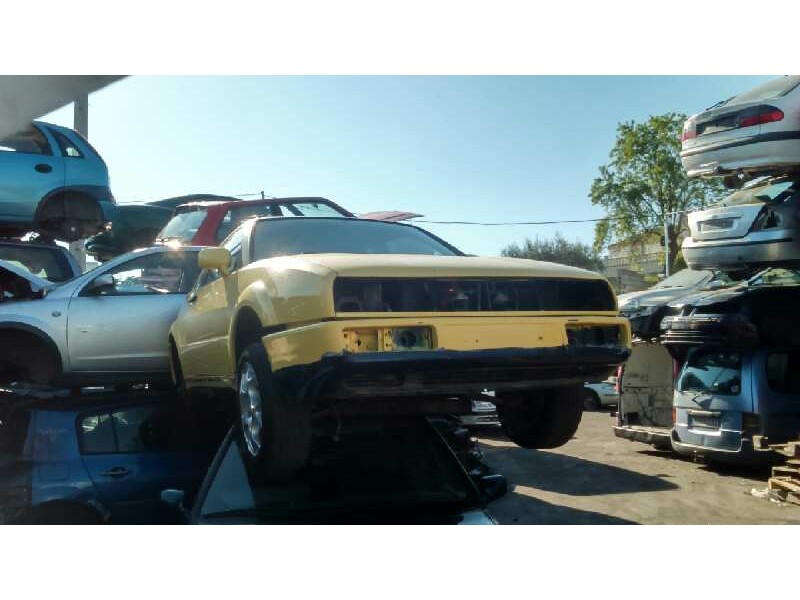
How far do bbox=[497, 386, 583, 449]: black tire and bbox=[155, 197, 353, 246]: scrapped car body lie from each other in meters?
1.60

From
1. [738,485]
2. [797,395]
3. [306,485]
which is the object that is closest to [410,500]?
[306,485]

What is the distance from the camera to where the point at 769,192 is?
722cm

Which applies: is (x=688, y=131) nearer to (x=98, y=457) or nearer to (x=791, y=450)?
(x=791, y=450)

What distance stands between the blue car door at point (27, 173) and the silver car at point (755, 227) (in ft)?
19.2

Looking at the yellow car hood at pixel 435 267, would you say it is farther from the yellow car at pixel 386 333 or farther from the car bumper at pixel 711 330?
the car bumper at pixel 711 330

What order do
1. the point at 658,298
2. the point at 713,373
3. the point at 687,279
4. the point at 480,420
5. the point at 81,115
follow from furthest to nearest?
the point at 687,279
the point at 658,298
the point at 713,373
the point at 81,115
the point at 480,420

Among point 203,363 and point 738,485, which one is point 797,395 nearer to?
point 738,485

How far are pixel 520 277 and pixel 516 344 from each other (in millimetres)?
317

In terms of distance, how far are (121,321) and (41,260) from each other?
1570 mm

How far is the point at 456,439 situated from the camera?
4172 mm

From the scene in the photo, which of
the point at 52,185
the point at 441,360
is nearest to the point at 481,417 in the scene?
the point at 441,360

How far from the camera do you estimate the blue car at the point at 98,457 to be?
339 centimetres

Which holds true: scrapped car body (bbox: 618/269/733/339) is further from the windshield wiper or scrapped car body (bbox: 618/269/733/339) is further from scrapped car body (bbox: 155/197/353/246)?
scrapped car body (bbox: 155/197/353/246)

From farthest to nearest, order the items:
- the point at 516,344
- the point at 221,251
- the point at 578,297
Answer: the point at 221,251 → the point at 578,297 → the point at 516,344
